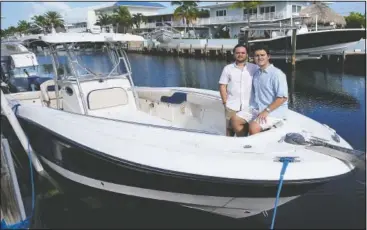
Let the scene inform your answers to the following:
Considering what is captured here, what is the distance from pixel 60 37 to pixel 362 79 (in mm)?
16571

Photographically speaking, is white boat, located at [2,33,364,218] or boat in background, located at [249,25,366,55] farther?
boat in background, located at [249,25,366,55]

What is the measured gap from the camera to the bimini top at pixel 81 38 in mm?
5798

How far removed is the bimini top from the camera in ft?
19.0

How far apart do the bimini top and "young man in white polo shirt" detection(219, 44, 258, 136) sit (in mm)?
2555

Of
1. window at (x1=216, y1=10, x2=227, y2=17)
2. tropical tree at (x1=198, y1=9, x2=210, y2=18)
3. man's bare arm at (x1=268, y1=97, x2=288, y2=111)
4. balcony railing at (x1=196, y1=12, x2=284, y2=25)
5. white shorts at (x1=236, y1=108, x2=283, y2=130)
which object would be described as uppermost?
tropical tree at (x1=198, y1=9, x2=210, y2=18)

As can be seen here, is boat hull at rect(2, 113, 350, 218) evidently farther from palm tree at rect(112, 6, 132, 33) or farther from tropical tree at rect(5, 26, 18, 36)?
palm tree at rect(112, 6, 132, 33)

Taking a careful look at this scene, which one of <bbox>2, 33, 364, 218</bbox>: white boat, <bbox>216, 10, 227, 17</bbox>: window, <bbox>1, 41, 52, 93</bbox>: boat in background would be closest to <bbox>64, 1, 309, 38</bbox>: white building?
<bbox>216, 10, 227, 17</bbox>: window

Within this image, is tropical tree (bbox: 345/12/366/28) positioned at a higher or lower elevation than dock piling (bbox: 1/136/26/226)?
higher

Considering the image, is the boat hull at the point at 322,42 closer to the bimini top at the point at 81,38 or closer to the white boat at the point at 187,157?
the bimini top at the point at 81,38

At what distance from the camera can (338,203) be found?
17.2 feet

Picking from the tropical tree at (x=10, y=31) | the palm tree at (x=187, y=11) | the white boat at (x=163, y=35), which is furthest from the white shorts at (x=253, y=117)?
the palm tree at (x=187, y=11)

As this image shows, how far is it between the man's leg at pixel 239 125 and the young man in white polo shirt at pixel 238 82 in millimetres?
209

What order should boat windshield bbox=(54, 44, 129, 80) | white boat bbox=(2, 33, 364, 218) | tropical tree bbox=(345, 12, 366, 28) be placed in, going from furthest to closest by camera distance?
tropical tree bbox=(345, 12, 366, 28)
boat windshield bbox=(54, 44, 129, 80)
white boat bbox=(2, 33, 364, 218)

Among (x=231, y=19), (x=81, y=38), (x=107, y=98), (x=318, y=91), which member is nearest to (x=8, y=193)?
(x=107, y=98)
